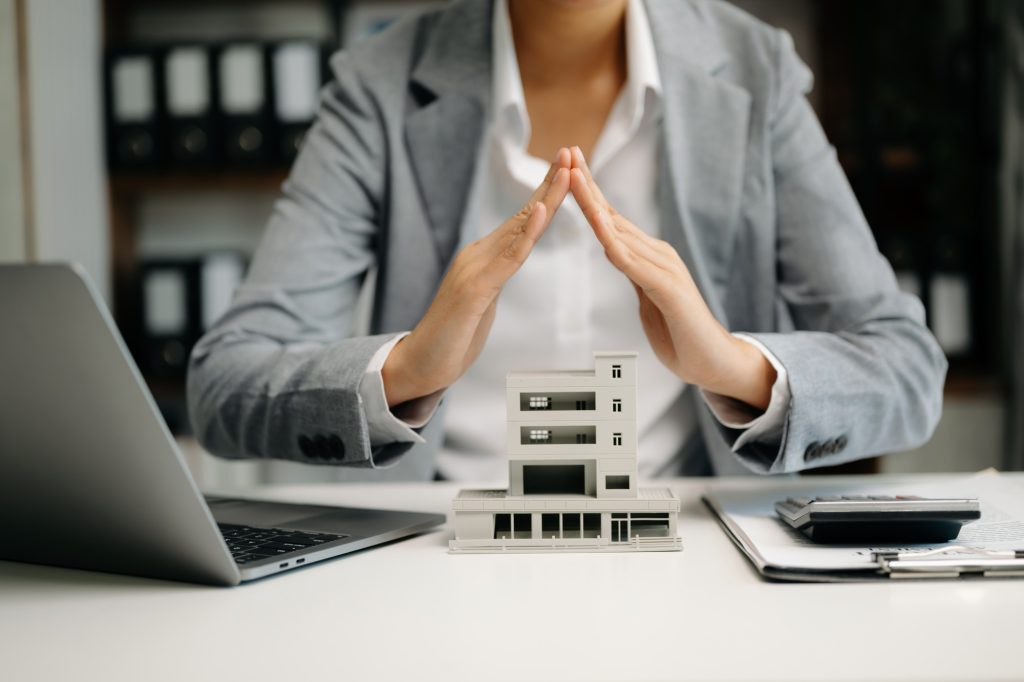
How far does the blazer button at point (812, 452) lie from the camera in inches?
36.3

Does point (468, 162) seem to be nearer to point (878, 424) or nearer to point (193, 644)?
point (878, 424)

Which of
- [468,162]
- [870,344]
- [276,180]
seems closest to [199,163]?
[276,180]

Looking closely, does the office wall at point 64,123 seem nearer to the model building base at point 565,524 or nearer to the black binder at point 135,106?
the black binder at point 135,106

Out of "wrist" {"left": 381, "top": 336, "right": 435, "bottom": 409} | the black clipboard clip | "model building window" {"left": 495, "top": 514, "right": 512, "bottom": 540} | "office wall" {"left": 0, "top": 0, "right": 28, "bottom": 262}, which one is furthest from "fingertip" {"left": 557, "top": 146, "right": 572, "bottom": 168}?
"office wall" {"left": 0, "top": 0, "right": 28, "bottom": 262}

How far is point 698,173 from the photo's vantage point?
1194 mm

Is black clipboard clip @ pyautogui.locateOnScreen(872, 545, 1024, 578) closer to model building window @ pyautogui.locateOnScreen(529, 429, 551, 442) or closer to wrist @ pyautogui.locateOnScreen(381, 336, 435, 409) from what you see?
model building window @ pyautogui.locateOnScreen(529, 429, 551, 442)

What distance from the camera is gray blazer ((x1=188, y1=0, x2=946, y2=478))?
1.07 m

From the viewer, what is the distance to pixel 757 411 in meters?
0.94

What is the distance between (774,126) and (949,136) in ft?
4.67

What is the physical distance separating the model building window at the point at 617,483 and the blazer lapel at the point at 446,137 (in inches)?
22.2

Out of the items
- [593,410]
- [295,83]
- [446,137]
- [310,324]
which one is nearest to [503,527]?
[593,410]

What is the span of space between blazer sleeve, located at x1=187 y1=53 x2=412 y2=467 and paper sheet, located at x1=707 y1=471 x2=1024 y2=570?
34 cm

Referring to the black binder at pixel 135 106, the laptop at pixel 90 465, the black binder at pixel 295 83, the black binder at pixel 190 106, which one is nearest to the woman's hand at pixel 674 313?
the laptop at pixel 90 465

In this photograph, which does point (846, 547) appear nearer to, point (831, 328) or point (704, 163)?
point (831, 328)
